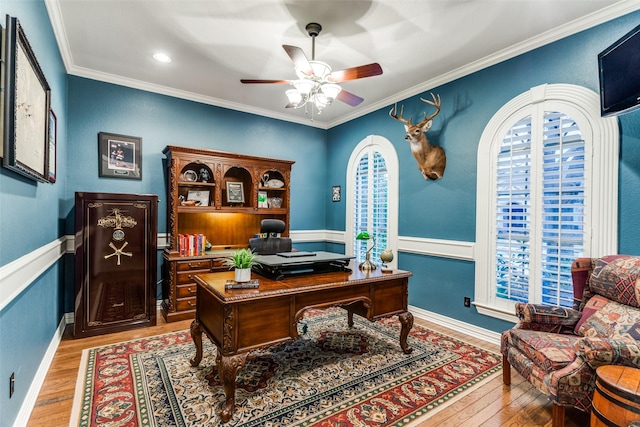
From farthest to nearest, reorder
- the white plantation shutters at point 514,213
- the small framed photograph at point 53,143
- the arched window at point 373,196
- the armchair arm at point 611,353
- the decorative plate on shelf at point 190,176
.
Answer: the arched window at point 373,196 → the decorative plate on shelf at point 190,176 → the white plantation shutters at point 514,213 → the small framed photograph at point 53,143 → the armchair arm at point 611,353

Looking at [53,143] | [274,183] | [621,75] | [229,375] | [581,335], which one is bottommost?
[229,375]

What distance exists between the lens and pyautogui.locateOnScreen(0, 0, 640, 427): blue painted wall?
1.98 metres

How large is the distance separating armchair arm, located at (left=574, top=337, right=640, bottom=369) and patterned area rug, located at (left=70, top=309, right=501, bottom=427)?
0.93 metres

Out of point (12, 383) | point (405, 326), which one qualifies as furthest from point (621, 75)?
point (12, 383)

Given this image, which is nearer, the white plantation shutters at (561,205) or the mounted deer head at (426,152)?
the white plantation shutters at (561,205)

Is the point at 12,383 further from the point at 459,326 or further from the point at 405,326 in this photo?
the point at 459,326

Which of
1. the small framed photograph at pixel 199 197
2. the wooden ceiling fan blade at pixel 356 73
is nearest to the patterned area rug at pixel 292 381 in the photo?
the small framed photograph at pixel 199 197

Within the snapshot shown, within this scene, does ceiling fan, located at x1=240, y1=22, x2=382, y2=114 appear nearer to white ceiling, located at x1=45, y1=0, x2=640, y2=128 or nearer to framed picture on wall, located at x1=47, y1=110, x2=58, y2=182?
white ceiling, located at x1=45, y1=0, x2=640, y2=128

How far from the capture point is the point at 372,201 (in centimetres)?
470

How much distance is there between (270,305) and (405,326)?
4.64 feet

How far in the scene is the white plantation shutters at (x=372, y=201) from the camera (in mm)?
4516

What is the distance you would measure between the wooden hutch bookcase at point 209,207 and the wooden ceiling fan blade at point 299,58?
2118 millimetres

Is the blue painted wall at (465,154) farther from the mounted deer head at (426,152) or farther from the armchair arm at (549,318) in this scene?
the armchair arm at (549,318)

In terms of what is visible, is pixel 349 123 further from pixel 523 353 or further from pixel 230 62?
pixel 523 353
